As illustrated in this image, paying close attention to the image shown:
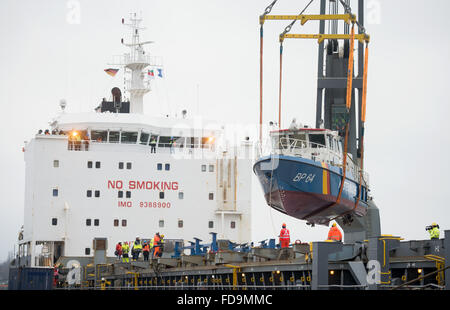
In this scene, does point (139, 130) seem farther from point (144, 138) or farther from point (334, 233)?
point (334, 233)

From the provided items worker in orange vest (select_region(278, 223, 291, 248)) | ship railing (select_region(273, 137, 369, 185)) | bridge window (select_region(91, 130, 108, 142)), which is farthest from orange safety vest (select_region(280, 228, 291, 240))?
bridge window (select_region(91, 130, 108, 142))

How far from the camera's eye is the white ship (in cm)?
3456

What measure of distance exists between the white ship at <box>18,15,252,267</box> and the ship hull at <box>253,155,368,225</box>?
8.39m

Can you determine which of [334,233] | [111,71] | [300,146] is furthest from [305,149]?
[111,71]

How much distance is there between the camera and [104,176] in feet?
115

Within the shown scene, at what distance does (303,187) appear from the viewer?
26.1 metres

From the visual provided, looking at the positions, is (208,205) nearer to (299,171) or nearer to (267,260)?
(299,171)

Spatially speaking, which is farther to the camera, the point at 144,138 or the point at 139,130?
the point at 144,138

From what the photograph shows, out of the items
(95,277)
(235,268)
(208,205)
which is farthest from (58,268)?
(235,268)

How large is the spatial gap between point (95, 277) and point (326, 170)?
33.9 feet

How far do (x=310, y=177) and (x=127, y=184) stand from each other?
11732mm

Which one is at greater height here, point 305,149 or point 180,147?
point 180,147

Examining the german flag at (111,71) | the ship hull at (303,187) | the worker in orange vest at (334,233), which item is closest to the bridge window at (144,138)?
the german flag at (111,71)

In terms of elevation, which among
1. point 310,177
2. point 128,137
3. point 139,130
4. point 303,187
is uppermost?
point 139,130
